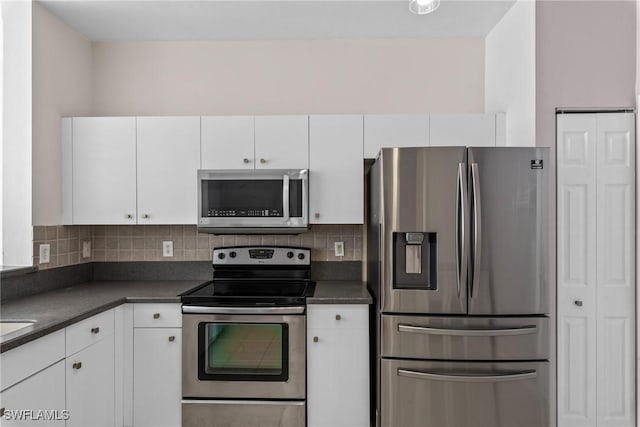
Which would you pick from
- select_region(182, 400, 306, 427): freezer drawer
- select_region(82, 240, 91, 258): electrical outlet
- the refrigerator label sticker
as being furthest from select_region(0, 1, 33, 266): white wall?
the refrigerator label sticker

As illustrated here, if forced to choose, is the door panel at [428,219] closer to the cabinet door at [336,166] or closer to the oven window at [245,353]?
the cabinet door at [336,166]

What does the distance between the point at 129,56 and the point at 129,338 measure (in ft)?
6.53

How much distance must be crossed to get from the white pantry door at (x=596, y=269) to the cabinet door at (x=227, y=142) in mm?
1831

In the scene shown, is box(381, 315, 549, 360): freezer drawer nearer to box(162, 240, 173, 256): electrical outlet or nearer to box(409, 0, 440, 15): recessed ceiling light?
box(409, 0, 440, 15): recessed ceiling light

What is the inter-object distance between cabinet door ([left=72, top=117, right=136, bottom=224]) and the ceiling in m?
0.66

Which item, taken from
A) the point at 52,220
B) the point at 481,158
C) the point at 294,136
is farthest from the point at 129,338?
the point at 481,158

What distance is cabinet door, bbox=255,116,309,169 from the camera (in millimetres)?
2822

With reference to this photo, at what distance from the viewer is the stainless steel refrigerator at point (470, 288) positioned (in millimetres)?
2178

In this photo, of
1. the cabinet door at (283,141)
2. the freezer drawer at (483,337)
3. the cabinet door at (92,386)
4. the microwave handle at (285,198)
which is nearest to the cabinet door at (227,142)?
the cabinet door at (283,141)

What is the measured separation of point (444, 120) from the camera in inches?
110

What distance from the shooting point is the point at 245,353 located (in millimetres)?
2545

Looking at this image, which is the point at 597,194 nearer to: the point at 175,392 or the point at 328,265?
the point at 328,265

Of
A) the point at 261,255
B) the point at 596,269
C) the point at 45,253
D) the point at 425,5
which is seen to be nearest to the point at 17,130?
the point at 45,253

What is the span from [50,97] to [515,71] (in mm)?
2858
